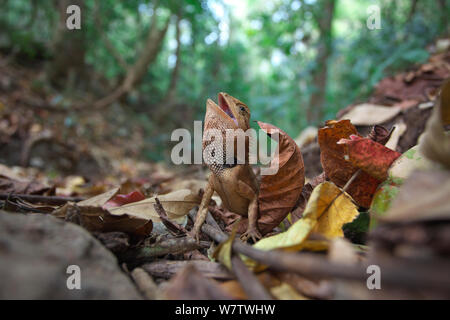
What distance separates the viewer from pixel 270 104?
8016 millimetres

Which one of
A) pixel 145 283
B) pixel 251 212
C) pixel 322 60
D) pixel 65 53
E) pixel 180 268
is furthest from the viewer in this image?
pixel 65 53

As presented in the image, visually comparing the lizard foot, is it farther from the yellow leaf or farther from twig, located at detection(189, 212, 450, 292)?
twig, located at detection(189, 212, 450, 292)

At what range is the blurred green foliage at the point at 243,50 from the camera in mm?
5469

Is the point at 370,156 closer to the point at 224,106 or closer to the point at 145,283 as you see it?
the point at 224,106

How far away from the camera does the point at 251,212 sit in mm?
1552

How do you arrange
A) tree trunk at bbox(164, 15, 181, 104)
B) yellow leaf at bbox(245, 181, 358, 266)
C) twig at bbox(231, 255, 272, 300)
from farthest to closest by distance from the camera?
tree trunk at bbox(164, 15, 181, 104)
yellow leaf at bbox(245, 181, 358, 266)
twig at bbox(231, 255, 272, 300)

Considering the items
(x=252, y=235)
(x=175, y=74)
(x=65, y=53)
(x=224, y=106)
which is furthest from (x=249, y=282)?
(x=175, y=74)

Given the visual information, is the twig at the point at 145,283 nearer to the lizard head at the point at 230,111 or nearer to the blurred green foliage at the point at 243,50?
the lizard head at the point at 230,111

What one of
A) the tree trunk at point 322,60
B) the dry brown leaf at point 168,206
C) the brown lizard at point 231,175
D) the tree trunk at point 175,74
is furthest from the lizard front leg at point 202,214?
the tree trunk at point 175,74

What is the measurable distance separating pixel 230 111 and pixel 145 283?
94 cm

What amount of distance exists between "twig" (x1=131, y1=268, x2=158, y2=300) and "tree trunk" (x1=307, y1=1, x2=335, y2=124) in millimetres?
5705

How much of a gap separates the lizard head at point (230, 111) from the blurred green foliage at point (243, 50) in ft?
11.3

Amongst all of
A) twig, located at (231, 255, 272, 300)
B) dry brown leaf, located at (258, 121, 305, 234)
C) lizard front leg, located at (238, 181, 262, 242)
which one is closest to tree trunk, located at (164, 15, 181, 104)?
lizard front leg, located at (238, 181, 262, 242)

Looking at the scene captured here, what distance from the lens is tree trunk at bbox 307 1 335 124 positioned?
254 inches
